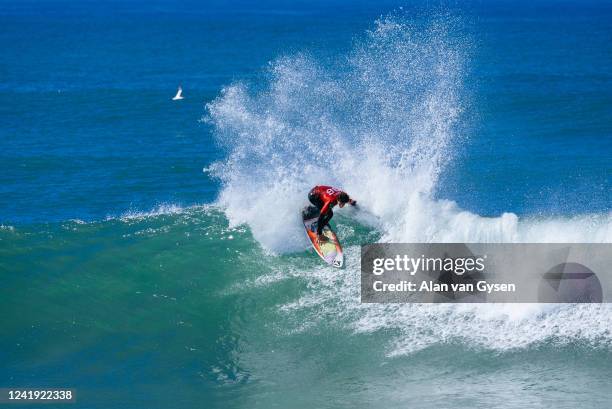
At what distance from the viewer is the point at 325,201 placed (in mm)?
20172

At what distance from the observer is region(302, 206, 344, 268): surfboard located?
19.8 m

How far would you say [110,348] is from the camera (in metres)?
17.7

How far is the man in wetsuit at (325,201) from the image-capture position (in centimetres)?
1973

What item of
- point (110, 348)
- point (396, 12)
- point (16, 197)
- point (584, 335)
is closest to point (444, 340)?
point (584, 335)

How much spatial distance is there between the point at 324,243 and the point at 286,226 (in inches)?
75.6

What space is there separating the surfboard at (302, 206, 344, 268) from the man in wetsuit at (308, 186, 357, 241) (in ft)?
0.58

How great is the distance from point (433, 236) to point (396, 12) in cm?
8018

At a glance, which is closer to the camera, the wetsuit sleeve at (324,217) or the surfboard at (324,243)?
the surfboard at (324,243)

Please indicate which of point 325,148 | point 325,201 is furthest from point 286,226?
point 325,148

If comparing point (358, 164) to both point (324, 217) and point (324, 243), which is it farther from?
point (324, 243)

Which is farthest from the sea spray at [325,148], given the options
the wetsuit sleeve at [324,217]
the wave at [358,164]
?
the wetsuit sleeve at [324,217]

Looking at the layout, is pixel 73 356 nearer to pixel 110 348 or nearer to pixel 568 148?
pixel 110 348

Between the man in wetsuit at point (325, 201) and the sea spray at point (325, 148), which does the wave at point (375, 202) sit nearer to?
the sea spray at point (325, 148)

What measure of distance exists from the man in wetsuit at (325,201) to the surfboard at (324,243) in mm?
177
